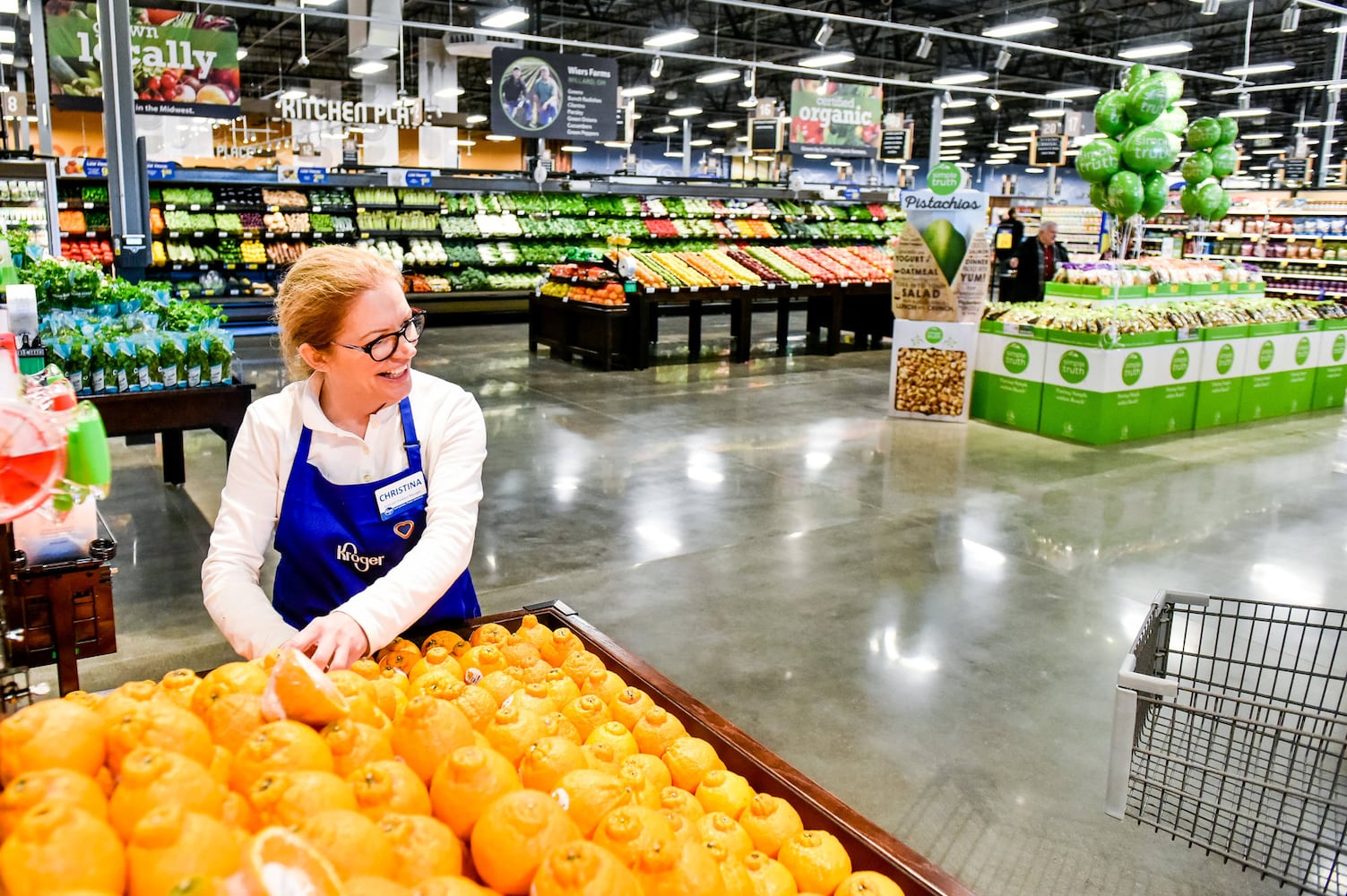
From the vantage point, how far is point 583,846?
1.05 metres

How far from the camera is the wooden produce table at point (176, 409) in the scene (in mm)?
4684

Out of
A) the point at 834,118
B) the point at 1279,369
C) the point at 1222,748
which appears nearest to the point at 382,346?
the point at 1222,748

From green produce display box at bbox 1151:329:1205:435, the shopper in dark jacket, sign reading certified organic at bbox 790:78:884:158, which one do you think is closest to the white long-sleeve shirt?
green produce display box at bbox 1151:329:1205:435

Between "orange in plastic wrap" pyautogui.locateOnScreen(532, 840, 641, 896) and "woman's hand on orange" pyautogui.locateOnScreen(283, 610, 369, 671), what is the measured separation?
0.77 m

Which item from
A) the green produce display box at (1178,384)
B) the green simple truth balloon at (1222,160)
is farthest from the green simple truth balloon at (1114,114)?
the green produce display box at (1178,384)

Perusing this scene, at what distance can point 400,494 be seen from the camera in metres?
2.09

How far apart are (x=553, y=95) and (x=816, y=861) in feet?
43.5

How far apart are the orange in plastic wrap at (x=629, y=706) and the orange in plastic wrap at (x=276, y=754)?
513mm

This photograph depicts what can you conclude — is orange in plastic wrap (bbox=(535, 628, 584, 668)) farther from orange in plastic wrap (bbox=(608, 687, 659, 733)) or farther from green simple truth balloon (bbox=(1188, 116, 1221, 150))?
green simple truth balloon (bbox=(1188, 116, 1221, 150))

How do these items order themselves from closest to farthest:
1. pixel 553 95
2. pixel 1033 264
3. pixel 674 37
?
pixel 1033 264 → pixel 553 95 → pixel 674 37

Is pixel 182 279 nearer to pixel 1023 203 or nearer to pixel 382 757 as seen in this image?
pixel 382 757

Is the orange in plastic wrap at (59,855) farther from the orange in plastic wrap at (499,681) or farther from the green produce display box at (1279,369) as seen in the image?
the green produce display box at (1279,369)

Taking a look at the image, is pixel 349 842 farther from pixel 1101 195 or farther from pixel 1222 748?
pixel 1101 195

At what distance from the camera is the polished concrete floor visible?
283 centimetres
